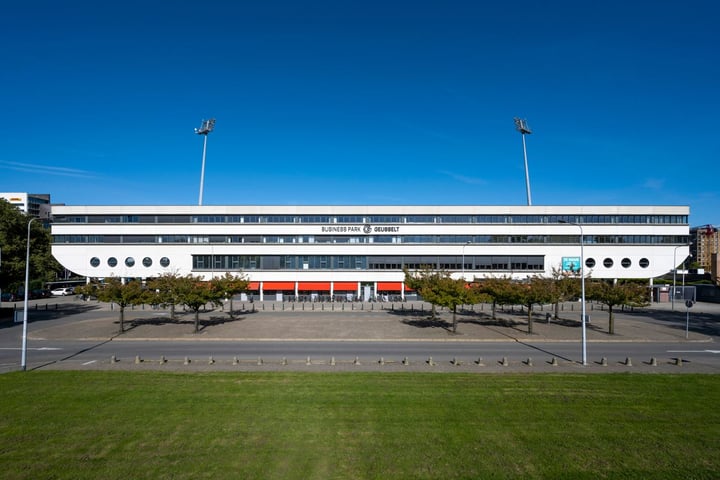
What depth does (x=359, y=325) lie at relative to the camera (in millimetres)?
40250

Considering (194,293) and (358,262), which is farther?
(358,262)

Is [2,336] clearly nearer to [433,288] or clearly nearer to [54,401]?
[54,401]

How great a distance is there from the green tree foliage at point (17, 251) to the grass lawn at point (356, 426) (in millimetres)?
30979

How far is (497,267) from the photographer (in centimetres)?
6706

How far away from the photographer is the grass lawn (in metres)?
12.4

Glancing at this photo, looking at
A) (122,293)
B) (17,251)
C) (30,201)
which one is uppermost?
(30,201)

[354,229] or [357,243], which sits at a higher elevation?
[354,229]

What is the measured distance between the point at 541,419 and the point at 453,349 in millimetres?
13944

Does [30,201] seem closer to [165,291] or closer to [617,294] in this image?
[165,291]

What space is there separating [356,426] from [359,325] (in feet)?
82.1

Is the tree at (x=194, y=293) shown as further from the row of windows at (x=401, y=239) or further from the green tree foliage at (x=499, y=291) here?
the row of windows at (x=401, y=239)

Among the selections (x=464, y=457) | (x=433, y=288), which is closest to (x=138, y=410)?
(x=464, y=457)

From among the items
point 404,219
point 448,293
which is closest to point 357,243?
point 404,219

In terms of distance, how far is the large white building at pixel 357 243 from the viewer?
220 feet
